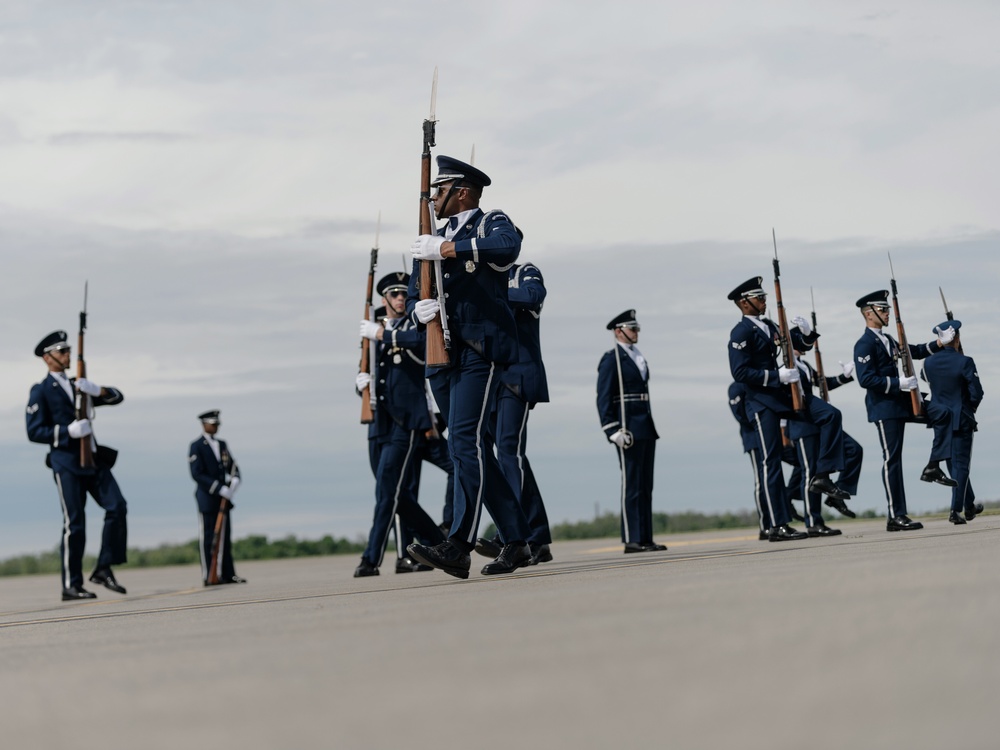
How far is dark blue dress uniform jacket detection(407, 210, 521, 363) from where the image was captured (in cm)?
786

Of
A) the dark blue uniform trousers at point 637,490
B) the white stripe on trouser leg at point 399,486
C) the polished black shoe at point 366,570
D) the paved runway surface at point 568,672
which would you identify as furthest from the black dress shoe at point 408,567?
the paved runway surface at point 568,672

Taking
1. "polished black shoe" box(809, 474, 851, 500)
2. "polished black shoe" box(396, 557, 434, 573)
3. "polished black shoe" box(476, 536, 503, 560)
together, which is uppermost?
"polished black shoe" box(809, 474, 851, 500)

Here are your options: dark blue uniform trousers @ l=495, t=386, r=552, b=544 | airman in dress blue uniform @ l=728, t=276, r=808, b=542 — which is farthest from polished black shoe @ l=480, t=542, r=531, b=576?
airman in dress blue uniform @ l=728, t=276, r=808, b=542

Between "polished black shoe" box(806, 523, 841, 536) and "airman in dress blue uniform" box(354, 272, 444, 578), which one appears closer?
"airman in dress blue uniform" box(354, 272, 444, 578)

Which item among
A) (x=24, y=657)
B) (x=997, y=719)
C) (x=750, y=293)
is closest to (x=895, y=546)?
(x=750, y=293)

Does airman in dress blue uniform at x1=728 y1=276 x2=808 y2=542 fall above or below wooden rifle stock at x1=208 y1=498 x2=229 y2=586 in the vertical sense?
Answer: above

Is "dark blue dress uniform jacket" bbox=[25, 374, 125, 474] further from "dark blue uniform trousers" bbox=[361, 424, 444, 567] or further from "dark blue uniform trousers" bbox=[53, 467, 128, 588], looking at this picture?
"dark blue uniform trousers" bbox=[361, 424, 444, 567]

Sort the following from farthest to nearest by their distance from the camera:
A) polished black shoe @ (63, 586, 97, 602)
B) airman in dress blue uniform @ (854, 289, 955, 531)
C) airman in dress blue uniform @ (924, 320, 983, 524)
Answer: airman in dress blue uniform @ (924, 320, 983, 524) → airman in dress blue uniform @ (854, 289, 955, 531) → polished black shoe @ (63, 586, 97, 602)

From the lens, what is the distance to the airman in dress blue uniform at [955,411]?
13.9 metres

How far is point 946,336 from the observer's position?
14625 mm

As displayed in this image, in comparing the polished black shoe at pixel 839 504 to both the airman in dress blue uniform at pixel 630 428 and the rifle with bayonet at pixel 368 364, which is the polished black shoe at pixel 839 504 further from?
the rifle with bayonet at pixel 368 364

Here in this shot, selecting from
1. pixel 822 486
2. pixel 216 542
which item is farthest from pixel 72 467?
pixel 822 486

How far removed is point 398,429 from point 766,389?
3255mm

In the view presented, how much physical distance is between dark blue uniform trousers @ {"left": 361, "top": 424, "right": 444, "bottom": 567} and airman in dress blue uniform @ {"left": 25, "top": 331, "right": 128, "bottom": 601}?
8.13 feet
